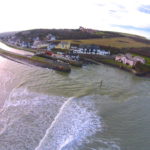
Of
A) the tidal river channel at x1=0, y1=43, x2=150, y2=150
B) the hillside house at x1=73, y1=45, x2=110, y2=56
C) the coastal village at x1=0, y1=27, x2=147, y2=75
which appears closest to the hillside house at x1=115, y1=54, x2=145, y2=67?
the coastal village at x1=0, y1=27, x2=147, y2=75

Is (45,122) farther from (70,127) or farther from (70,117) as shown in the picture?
(70,117)

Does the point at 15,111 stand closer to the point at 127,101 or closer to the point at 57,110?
the point at 57,110

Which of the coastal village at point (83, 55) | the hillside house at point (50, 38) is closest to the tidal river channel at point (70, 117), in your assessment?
the coastal village at point (83, 55)

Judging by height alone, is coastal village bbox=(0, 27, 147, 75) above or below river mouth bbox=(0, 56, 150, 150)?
above

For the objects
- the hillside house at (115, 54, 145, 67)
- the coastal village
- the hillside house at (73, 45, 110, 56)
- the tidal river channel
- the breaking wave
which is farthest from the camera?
the hillside house at (73, 45, 110, 56)

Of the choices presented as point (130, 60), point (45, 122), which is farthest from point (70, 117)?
point (130, 60)

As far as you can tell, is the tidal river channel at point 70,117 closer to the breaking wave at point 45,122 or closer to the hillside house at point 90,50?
the breaking wave at point 45,122

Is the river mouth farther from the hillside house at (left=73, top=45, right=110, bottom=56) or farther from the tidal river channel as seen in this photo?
the hillside house at (left=73, top=45, right=110, bottom=56)

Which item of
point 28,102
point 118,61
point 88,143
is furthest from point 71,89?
point 118,61
